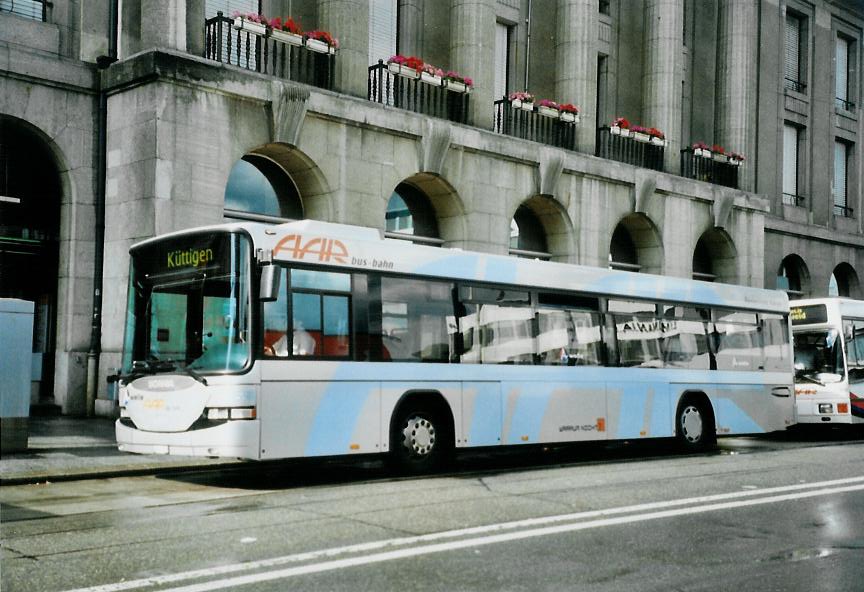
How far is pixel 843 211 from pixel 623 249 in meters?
14.0

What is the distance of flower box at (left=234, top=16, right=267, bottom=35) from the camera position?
19391mm

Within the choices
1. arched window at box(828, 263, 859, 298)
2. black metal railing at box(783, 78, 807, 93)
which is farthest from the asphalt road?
Answer: arched window at box(828, 263, 859, 298)

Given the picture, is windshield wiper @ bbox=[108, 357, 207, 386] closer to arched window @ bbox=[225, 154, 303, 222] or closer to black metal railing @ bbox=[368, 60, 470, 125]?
A: arched window @ bbox=[225, 154, 303, 222]

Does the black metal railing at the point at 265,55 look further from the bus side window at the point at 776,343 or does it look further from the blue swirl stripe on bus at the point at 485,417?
the bus side window at the point at 776,343

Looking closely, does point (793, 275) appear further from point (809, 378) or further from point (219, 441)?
point (219, 441)

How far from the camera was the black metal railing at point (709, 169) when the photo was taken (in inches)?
1212

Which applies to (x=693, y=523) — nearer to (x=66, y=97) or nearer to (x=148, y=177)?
(x=148, y=177)

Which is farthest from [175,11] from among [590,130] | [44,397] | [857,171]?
[857,171]

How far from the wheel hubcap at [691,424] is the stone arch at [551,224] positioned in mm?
9298

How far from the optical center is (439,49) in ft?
82.6

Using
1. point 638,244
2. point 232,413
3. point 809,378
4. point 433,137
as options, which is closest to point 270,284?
point 232,413

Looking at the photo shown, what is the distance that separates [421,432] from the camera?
12938 mm

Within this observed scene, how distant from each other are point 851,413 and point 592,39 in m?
11.9

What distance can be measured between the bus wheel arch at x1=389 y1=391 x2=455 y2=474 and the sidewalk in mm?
2671
